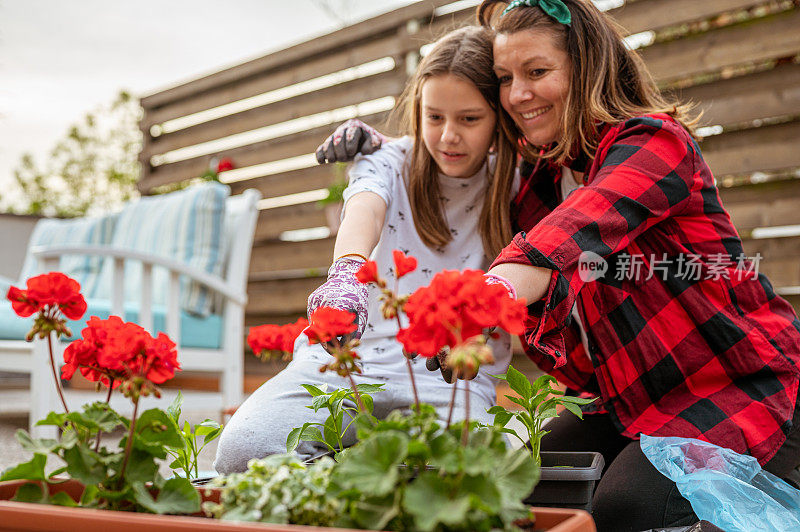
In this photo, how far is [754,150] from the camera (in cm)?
242

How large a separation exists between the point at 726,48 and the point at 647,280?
5.53ft

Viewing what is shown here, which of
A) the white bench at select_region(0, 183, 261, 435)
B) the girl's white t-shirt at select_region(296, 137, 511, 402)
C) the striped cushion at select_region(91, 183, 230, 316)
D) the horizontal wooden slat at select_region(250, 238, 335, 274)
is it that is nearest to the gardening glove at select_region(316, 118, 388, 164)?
the girl's white t-shirt at select_region(296, 137, 511, 402)

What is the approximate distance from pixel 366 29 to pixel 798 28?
6.93 ft

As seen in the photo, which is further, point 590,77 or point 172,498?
point 590,77

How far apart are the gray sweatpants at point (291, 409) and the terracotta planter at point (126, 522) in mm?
544

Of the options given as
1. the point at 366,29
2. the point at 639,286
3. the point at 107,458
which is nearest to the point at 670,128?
the point at 639,286

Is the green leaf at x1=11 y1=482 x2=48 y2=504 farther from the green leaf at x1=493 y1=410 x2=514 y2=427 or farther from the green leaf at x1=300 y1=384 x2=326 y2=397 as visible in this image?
the green leaf at x1=493 y1=410 x2=514 y2=427

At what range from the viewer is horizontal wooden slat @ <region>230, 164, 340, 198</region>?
3.84 m

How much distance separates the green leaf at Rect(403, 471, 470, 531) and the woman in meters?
0.57

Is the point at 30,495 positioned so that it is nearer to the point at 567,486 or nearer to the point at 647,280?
the point at 567,486

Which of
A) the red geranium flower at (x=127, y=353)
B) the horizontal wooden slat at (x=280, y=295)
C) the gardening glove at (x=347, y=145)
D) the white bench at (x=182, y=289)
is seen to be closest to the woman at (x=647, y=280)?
the gardening glove at (x=347, y=145)

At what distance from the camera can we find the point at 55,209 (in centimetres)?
637

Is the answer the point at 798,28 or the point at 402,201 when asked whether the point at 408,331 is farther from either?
the point at 798,28

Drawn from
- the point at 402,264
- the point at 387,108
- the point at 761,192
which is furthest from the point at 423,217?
the point at 387,108
